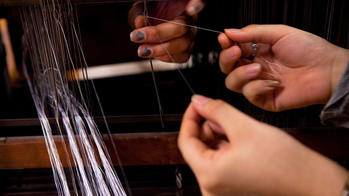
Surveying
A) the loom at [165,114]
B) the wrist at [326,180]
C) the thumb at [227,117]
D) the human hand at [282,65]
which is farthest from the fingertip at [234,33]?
the wrist at [326,180]

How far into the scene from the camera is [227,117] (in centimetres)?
58

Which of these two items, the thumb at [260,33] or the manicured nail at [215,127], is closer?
the manicured nail at [215,127]

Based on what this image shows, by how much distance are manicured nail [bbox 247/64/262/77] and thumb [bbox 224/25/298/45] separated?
0.07 m

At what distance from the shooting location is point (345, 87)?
2.25 ft

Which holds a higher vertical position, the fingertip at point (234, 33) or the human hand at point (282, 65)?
the fingertip at point (234, 33)

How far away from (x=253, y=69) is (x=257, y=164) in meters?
0.27

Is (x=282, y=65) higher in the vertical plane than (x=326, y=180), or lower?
higher

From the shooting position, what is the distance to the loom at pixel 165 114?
836 millimetres

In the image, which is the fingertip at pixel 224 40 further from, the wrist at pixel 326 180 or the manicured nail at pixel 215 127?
the wrist at pixel 326 180

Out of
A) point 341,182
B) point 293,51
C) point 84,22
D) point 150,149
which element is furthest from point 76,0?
point 84,22

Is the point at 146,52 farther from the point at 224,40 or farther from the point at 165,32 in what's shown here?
the point at 224,40

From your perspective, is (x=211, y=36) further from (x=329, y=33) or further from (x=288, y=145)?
(x=288, y=145)

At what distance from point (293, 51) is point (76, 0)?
52 cm

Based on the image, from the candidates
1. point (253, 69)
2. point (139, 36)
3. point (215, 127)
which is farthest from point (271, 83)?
point (139, 36)
